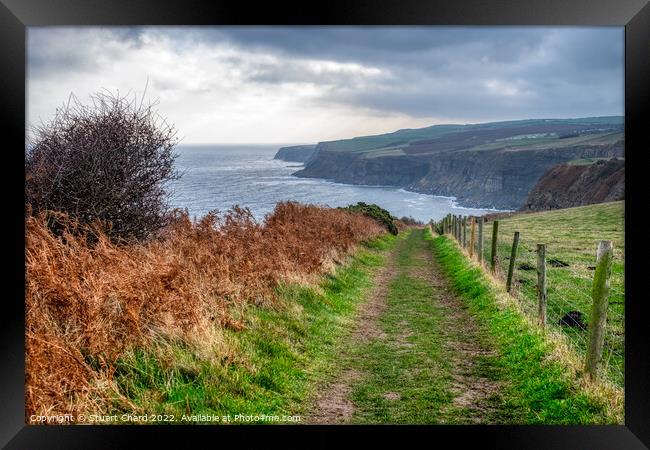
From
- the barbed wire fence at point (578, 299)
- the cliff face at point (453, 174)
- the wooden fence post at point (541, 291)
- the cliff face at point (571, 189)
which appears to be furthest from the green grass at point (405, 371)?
the cliff face at point (571, 189)

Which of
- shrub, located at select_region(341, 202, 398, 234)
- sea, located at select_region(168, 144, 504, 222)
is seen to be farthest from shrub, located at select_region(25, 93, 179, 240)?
shrub, located at select_region(341, 202, 398, 234)

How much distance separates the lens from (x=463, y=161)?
50.2 ft

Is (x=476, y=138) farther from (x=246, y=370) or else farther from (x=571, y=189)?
(x=571, y=189)

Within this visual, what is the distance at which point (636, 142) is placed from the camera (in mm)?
5535

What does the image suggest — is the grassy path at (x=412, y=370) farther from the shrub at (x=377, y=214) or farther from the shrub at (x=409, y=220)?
the shrub at (x=409, y=220)

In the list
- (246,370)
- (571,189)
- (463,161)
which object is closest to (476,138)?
(463,161)

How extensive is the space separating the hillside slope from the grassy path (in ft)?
11.7

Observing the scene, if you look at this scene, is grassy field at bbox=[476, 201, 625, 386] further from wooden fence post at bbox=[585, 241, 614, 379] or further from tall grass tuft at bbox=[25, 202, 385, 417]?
tall grass tuft at bbox=[25, 202, 385, 417]

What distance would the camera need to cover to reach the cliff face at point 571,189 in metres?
26.3

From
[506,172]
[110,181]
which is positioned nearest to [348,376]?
[110,181]

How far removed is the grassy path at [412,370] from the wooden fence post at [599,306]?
3.71 ft

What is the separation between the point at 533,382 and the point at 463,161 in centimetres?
967

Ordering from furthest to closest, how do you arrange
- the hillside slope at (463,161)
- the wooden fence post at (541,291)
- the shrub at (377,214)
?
the shrub at (377,214), the hillside slope at (463,161), the wooden fence post at (541,291)

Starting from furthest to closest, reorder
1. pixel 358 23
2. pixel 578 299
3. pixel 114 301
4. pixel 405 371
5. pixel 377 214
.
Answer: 1. pixel 377 214
2. pixel 578 299
3. pixel 405 371
4. pixel 114 301
5. pixel 358 23
